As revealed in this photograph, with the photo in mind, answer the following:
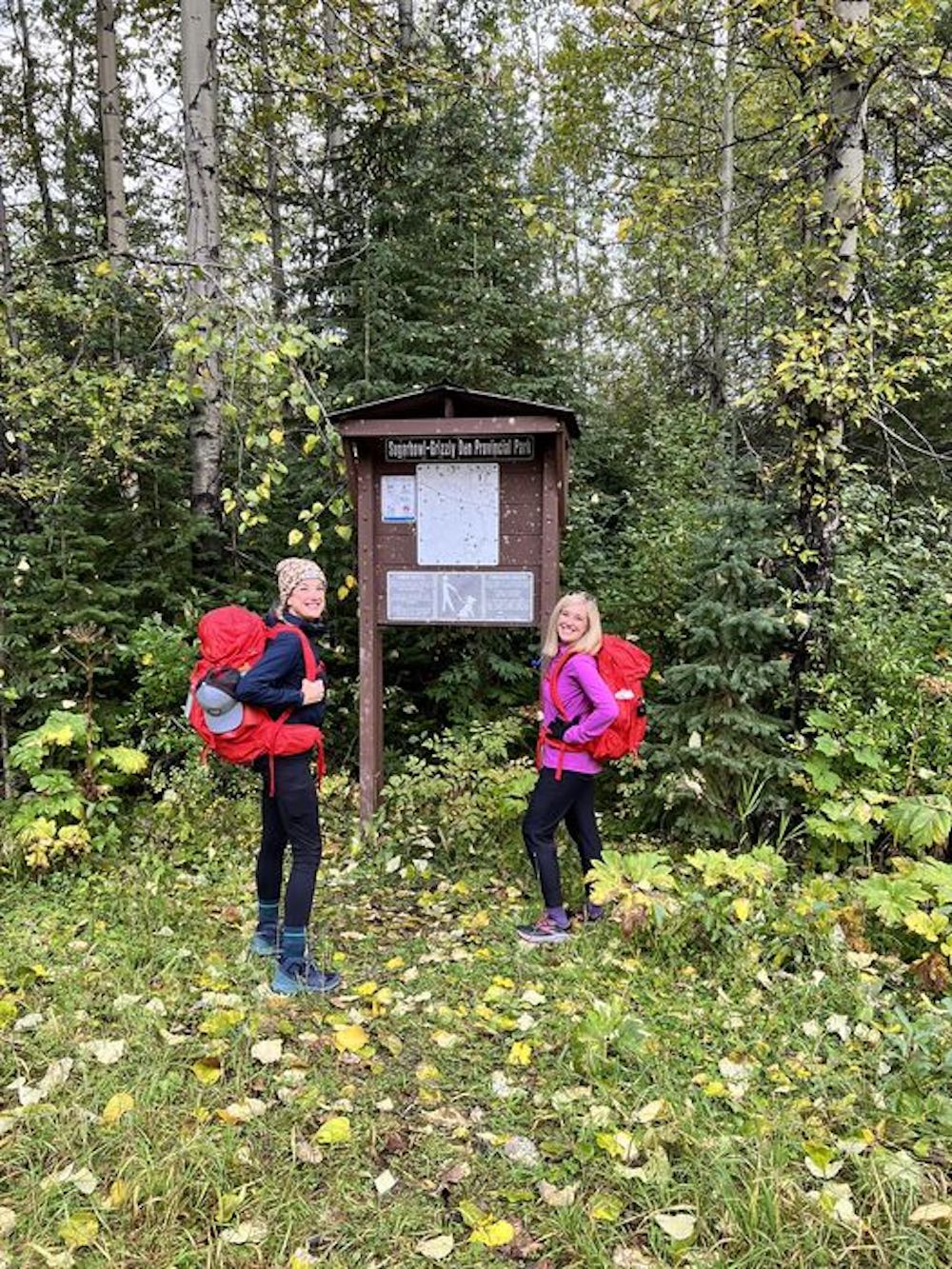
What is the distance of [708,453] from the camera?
793cm

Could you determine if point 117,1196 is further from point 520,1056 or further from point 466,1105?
point 520,1056

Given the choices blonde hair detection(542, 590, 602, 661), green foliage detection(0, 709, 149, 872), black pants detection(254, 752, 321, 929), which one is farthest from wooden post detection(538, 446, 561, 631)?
green foliage detection(0, 709, 149, 872)

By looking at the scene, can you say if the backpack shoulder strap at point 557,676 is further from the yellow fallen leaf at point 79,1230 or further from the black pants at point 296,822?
the yellow fallen leaf at point 79,1230

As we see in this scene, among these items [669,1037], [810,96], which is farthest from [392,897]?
[810,96]

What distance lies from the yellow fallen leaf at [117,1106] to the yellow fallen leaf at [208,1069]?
0.82 feet

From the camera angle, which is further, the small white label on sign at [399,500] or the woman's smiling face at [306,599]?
the small white label on sign at [399,500]

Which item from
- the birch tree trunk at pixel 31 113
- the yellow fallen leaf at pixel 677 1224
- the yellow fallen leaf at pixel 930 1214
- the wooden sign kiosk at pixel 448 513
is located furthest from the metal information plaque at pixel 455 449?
the birch tree trunk at pixel 31 113

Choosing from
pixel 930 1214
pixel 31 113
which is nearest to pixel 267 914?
pixel 930 1214

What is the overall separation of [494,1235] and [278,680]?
227 cm

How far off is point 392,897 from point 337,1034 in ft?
5.16

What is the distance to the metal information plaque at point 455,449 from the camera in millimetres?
5496

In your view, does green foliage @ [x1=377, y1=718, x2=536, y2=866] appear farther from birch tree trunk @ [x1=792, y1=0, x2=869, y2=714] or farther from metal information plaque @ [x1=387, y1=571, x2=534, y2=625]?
birch tree trunk @ [x1=792, y1=0, x2=869, y2=714]

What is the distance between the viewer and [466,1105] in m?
3.22

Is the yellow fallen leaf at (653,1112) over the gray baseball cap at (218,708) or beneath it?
beneath
